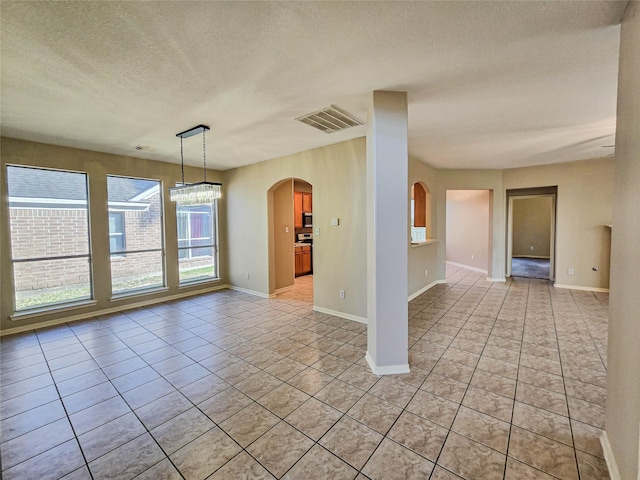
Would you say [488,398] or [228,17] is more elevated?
[228,17]

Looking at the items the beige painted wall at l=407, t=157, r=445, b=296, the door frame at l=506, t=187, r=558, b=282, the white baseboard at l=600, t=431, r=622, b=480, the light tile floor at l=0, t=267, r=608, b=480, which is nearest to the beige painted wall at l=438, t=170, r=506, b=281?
the beige painted wall at l=407, t=157, r=445, b=296

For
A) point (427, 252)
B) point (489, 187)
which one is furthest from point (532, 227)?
point (427, 252)

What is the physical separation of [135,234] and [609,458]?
6.28 m

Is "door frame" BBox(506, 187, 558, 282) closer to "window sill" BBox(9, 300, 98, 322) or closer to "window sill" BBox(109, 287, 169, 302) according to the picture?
"window sill" BBox(109, 287, 169, 302)

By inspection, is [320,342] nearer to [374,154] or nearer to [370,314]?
[370,314]

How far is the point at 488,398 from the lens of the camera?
2.26 m

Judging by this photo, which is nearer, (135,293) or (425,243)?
(135,293)

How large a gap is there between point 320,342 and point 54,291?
A: 165 inches

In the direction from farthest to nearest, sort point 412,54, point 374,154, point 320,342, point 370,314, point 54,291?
1. point 54,291
2. point 320,342
3. point 370,314
4. point 374,154
5. point 412,54

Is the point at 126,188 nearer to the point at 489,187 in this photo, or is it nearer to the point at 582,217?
the point at 489,187

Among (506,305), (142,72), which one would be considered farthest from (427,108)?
(506,305)

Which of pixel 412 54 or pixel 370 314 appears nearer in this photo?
pixel 412 54

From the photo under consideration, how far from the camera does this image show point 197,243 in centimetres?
591

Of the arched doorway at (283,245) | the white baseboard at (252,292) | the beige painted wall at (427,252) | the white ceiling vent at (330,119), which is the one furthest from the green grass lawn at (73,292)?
the beige painted wall at (427,252)
